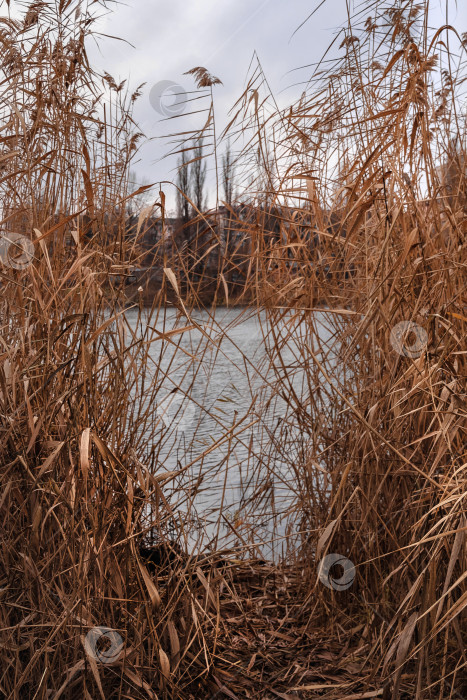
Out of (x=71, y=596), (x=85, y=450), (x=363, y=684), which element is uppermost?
(x=85, y=450)

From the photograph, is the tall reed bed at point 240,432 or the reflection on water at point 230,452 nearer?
the tall reed bed at point 240,432

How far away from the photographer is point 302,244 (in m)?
1.50

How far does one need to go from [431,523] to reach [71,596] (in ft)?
2.06

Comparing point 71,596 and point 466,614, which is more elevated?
point 71,596

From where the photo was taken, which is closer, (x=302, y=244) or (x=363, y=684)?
(x=363, y=684)

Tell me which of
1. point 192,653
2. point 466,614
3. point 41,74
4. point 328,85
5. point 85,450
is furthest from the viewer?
point 328,85

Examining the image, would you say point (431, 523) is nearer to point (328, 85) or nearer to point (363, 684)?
point (363, 684)

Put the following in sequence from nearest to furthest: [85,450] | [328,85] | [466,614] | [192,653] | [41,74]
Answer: [85,450] → [466,614] → [192,653] → [41,74] → [328,85]

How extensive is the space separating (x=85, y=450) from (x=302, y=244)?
2.31ft

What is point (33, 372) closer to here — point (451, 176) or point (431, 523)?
point (431, 523)

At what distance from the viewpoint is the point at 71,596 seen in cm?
107

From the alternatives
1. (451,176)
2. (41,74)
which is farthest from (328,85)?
(41,74)

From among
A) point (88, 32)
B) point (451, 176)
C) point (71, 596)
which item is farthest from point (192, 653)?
point (88, 32)

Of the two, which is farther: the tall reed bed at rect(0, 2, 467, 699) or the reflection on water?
the reflection on water
